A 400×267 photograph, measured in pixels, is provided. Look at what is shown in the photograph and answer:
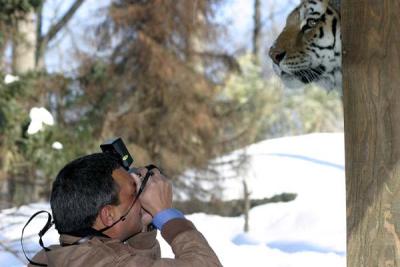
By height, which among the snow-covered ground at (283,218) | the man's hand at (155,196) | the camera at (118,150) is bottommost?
the snow-covered ground at (283,218)

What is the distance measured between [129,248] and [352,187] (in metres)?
0.89

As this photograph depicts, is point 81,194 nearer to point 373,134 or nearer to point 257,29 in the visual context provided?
point 373,134

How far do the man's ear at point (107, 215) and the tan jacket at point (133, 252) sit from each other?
2.2 inches

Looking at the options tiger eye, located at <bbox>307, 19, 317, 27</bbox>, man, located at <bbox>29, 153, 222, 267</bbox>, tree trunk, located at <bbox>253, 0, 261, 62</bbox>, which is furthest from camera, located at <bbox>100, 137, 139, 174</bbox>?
tree trunk, located at <bbox>253, 0, 261, 62</bbox>

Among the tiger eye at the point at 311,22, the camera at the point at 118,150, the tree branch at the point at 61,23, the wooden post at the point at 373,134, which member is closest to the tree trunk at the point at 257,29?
the tree branch at the point at 61,23

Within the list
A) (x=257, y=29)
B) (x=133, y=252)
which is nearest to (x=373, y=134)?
(x=133, y=252)

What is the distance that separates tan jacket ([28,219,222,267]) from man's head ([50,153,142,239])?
5 cm

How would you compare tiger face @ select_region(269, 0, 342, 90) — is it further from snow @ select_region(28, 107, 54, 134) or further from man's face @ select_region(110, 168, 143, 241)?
snow @ select_region(28, 107, 54, 134)

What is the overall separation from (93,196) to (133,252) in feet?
0.79

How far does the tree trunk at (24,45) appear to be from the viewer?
14.2m

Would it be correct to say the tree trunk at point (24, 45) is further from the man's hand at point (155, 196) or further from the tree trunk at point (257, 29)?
the man's hand at point (155, 196)

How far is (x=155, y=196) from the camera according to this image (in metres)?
2.20

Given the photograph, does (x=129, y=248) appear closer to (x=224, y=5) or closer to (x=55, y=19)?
(x=224, y=5)

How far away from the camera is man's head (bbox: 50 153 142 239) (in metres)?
2.17
